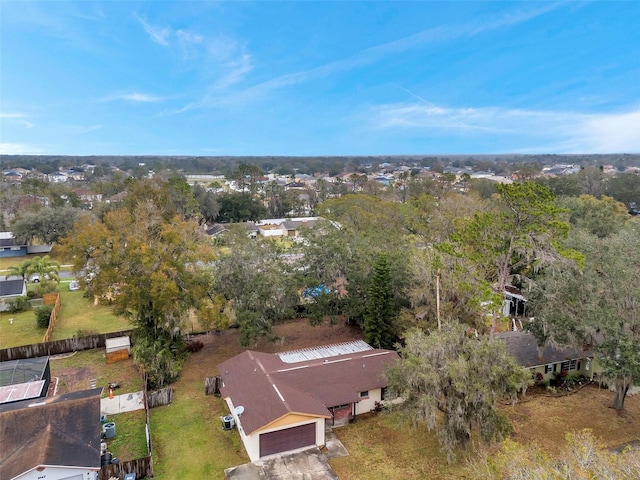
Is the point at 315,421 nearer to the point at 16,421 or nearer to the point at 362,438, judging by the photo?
the point at 362,438

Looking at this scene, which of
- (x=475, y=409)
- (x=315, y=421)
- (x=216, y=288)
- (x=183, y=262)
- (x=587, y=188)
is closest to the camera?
(x=475, y=409)

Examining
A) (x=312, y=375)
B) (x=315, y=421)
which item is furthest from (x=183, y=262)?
(x=315, y=421)

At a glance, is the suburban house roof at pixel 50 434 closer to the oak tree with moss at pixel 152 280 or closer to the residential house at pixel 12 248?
the oak tree with moss at pixel 152 280

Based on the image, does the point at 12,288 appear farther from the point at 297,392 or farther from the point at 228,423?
the point at 297,392

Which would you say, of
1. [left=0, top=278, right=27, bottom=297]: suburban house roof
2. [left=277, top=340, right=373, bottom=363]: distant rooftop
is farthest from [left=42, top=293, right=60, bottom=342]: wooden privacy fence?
[left=277, top=340, right=373, bottom=363]: distant rooftop

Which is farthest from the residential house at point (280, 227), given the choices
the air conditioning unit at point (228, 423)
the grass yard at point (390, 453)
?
the grass yard at point (390, 453)

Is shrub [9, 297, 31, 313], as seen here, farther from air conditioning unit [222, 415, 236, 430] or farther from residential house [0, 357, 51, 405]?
air conditioning unit [222, 415, 236, 430]
